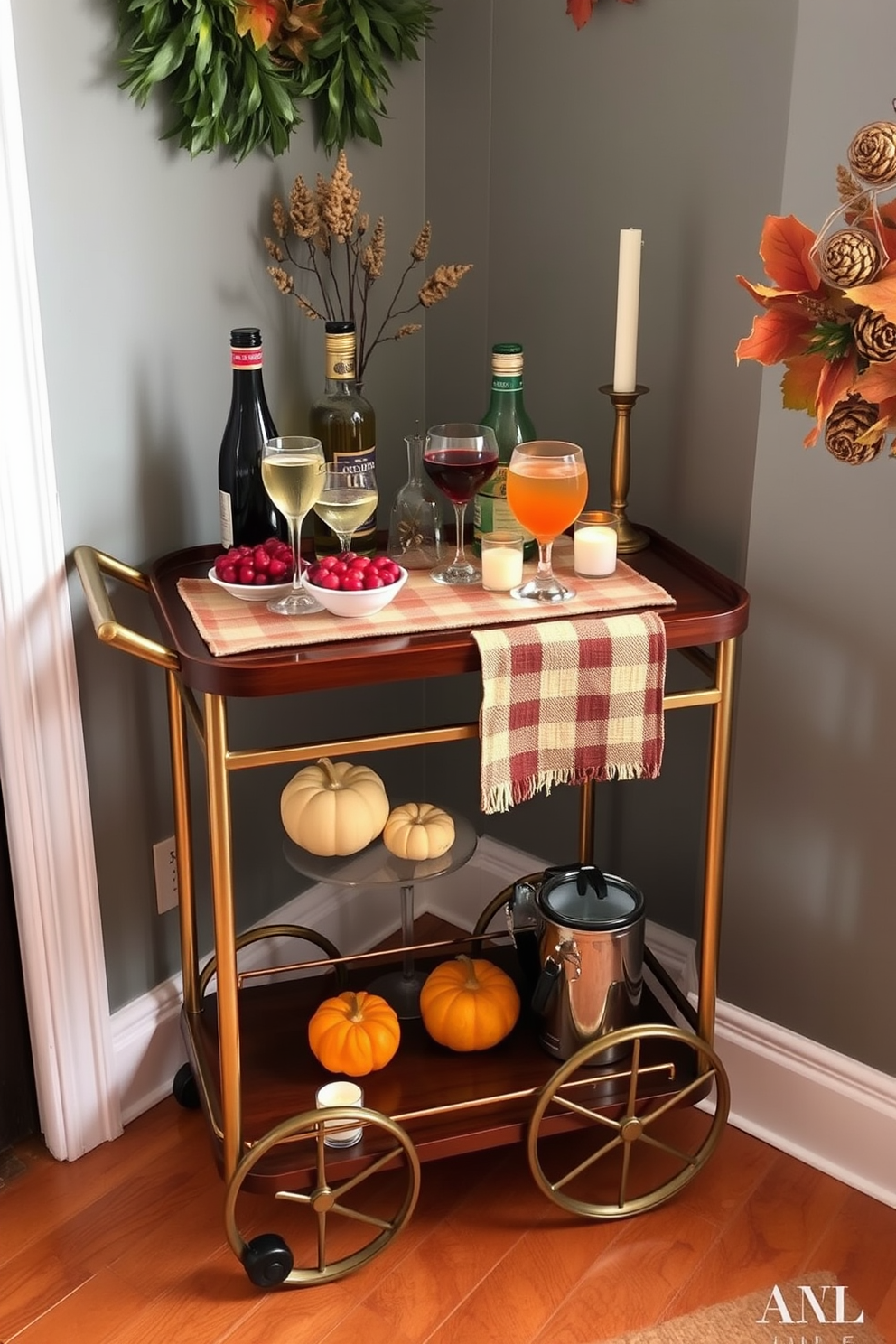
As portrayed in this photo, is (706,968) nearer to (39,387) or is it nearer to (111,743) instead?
(111,743)

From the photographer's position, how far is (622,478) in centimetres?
167

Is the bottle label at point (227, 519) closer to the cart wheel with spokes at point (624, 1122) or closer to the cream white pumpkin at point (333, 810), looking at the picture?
the cream white pumpkin at point (333, 810)

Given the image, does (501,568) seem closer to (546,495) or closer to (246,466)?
(546,495)

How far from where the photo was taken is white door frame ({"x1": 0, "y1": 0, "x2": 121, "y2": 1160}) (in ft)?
4.63

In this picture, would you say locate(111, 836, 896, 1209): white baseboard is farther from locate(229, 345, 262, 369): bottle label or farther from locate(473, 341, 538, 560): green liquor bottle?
locate(229, 345, 262, 369): bottle label

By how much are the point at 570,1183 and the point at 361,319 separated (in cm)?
124

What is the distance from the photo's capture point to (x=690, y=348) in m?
1.70

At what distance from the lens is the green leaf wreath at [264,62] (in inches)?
57.3

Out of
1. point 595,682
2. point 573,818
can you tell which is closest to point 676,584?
point 595,682

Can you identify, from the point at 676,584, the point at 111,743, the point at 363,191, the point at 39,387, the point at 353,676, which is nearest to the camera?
the point at 353,676

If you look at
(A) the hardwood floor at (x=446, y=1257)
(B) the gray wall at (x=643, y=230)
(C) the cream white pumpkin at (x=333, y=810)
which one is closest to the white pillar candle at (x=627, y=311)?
(B) the gray wall at (x=643, y=230)

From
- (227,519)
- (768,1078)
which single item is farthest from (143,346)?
(768,1078)

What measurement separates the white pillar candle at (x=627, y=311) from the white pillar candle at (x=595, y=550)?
196mm

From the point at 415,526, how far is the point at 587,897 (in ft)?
1.81
